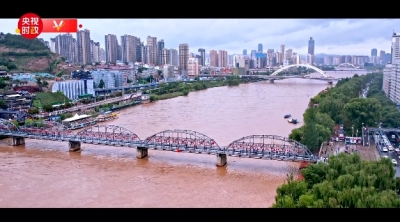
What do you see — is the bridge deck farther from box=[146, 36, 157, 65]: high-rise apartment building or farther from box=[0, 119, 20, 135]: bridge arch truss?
box=[146, 36, 157, 65]: high-rise apartment building

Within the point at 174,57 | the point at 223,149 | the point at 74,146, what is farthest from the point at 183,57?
the point at 223,149

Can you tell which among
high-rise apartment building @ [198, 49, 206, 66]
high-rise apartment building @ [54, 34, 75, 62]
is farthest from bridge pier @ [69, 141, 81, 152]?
high-rise apartment building @ [198, 49, 206, 66]

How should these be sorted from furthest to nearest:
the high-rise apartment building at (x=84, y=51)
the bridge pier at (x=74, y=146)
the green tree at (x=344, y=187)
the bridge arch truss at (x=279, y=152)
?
the high-rise apartment building at (x=84, y=51), the bridge pier at (x=74, y=146), the bridge arch truss at (x=279, y=152), the green tree at (x=344, y=187)

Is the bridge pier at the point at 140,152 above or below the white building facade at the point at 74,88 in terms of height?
below

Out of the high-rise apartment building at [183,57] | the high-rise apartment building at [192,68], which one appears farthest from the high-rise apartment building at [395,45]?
the high-rise apartment building at [183,57]

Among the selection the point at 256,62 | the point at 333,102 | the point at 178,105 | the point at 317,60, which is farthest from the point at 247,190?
the point at 317,60

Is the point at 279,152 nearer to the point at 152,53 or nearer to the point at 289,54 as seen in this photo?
the point at 152,53

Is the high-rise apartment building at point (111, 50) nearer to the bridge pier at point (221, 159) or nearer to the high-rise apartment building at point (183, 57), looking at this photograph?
the high-rise apartment building at point (183, 57)
